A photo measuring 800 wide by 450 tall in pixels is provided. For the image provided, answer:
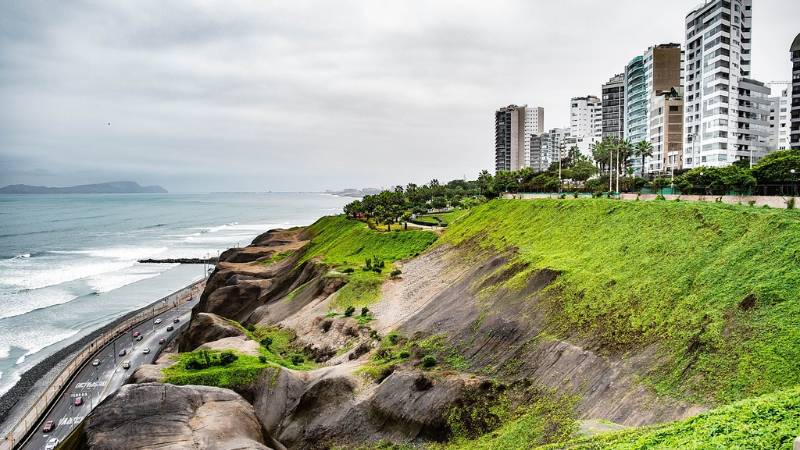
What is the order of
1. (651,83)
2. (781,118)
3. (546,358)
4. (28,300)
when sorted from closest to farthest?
1. (546,358)
2. (28,300)
3. (781,118)
4. (651,83)

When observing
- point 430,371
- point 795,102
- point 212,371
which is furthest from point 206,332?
point 795,102

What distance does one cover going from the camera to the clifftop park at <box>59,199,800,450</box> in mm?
21703

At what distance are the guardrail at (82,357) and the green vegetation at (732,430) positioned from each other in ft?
174

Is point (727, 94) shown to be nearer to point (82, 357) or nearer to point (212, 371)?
point (212, 371)

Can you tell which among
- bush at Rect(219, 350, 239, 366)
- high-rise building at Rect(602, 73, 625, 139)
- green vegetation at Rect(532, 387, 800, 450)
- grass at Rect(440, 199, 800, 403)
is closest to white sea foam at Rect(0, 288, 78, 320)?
bush at Rect(219, 350, 239, 366)

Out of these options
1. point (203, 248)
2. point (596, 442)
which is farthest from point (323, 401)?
point (203, 248)

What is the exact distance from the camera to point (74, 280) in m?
113

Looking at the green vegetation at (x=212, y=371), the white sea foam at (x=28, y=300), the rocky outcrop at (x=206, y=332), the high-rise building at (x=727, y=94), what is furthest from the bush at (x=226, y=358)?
the high-rise building at (x=727, y=94)

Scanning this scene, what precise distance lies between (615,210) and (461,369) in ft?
75.1

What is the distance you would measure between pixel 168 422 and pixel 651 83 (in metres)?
143

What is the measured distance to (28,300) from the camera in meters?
94.6

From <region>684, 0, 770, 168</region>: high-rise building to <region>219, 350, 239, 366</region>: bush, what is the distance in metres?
92.5

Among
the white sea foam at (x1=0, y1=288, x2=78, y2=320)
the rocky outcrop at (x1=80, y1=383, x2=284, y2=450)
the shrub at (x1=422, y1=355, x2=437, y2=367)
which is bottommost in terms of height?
the white sea foam at (x1=0, y1=288, x2=78, y2=320)

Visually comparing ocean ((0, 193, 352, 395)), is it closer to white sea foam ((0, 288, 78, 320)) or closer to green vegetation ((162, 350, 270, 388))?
white sea foam ((0, 288, 78, 320))
